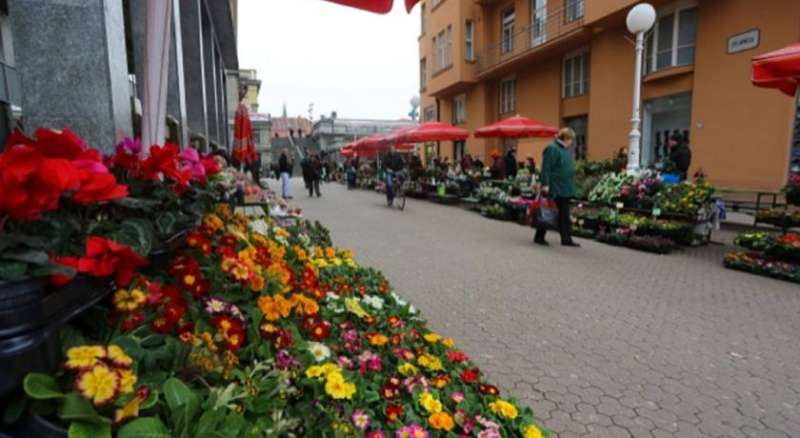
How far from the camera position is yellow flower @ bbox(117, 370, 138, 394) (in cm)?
108

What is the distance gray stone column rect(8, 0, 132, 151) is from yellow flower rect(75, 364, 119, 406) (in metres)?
2.63

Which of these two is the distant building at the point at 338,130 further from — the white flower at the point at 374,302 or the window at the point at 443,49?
the white flower at the point at 374,302

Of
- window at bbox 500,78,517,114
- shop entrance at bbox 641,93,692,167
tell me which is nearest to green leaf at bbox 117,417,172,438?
shop entrance at bbox 641,93,692,167

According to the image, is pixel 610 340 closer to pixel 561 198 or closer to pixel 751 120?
pixel 561 198

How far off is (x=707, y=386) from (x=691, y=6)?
14.7 metres

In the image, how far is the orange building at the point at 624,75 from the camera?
39.1ft

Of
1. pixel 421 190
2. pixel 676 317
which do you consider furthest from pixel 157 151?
pixel 421 190

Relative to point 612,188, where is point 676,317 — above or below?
below

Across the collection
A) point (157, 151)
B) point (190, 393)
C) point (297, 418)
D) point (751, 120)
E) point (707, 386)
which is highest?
point (751, 120)

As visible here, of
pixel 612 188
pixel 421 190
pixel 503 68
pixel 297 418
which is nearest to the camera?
pixel 297 418

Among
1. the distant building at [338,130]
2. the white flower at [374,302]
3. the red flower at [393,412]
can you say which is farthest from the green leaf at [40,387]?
the distant building at [338,130]

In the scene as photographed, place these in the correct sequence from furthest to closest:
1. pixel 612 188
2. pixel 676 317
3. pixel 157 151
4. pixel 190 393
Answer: pixel 612 188 → pixel 676 317 → pixel 157 151 → pixel 190 393

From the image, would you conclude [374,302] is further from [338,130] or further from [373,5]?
[338,130]

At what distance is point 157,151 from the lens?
1778 mm
